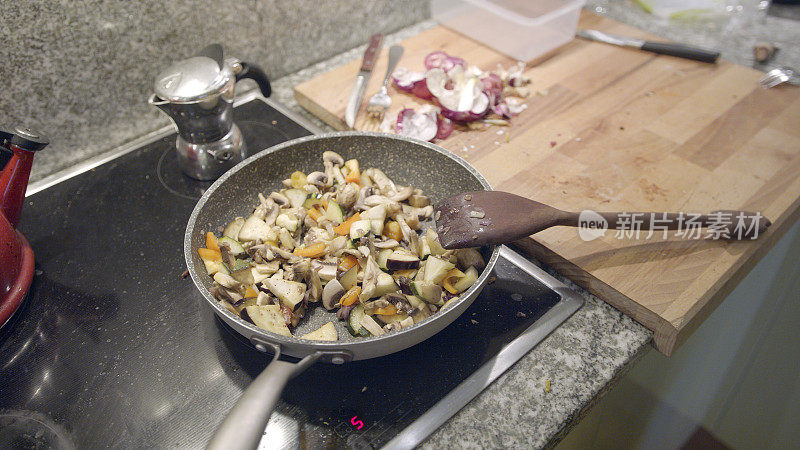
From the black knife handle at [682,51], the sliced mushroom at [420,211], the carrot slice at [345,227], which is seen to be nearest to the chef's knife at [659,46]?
the black knife handle at [682,51]

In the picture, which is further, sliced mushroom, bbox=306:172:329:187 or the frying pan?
sliced mushroom, bbox=306:172:329:187

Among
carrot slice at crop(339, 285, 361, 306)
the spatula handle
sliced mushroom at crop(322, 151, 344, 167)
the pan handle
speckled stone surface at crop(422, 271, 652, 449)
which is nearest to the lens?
the pan handle

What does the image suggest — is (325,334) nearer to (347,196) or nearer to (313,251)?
(313,251)

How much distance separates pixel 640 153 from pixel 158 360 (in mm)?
886

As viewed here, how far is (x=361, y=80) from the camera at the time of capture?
1.14 metres

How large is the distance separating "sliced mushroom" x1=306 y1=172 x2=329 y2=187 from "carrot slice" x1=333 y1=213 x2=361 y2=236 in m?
0.10

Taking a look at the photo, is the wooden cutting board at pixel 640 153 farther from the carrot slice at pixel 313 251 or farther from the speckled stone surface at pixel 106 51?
Result: the carrot slice at pixel 313 251

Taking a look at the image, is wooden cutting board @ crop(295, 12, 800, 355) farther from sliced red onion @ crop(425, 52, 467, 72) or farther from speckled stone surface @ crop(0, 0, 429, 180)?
speckled stone surface @ crop(0, 0, 429, 180)

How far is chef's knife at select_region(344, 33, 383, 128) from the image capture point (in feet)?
3.55

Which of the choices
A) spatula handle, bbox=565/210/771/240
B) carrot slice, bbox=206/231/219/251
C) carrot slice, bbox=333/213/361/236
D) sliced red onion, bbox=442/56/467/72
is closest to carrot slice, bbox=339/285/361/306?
carrot slice, bbox=333/213/361/236

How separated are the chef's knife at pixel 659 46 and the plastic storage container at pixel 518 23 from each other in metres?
0.06

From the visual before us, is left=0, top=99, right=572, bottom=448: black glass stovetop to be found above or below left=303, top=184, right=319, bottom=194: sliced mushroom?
below

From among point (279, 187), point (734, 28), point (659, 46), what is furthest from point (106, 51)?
point (734, 28)

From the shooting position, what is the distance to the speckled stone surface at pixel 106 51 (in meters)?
0.90
